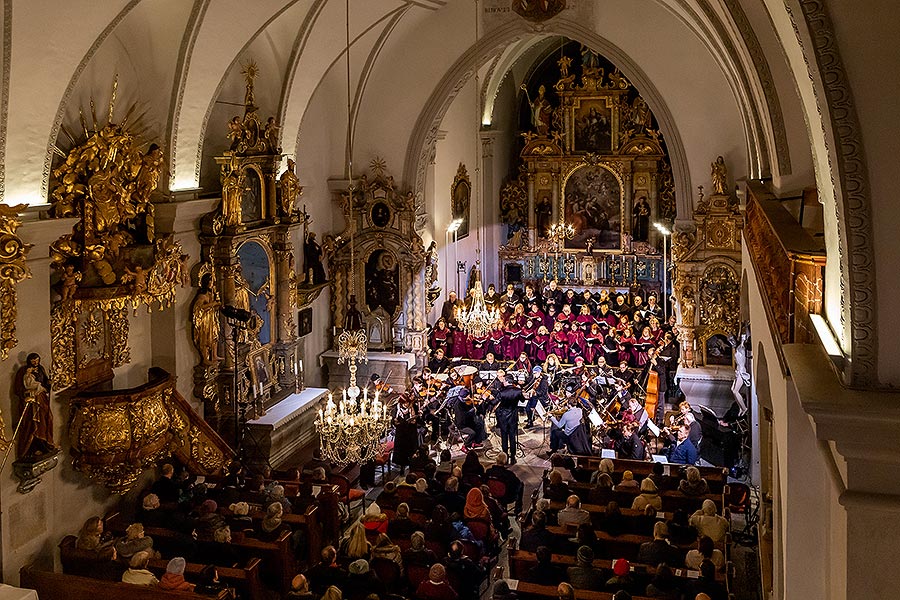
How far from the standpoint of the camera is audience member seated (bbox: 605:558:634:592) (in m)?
9.39

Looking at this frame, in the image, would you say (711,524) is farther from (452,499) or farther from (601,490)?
(452,499)

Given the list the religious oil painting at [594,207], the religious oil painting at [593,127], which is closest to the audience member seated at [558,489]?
the religious oil painting at [594,207]

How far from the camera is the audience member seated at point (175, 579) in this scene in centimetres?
955

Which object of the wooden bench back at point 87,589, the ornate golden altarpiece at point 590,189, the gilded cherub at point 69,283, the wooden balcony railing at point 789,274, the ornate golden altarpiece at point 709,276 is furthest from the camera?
the ornate golden altarpiece at point 590,189

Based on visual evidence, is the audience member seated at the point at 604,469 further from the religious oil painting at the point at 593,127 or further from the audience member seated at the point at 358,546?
the religious oil painting at the point at 593,127

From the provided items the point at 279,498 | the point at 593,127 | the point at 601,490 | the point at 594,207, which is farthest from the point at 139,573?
the point at 593,127

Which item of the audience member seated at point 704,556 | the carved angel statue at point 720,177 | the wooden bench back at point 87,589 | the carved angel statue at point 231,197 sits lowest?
the wooden bench back at point 87,589

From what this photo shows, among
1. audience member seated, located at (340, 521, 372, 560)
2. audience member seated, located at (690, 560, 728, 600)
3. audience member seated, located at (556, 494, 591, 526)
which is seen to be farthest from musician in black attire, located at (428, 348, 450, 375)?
audience member seated, located at (690, 560, 728, 600)

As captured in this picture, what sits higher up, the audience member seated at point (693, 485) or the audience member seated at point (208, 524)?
the audience member seated at point (693, 485)

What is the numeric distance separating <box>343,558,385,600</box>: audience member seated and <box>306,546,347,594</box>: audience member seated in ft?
0.53

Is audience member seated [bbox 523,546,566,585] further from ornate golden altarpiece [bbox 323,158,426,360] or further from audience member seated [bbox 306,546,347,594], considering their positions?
ornate golden altarpiece [bbox 323,158,426,360]

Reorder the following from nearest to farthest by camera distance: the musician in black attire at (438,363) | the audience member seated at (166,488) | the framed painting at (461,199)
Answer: the audience member seated at (166,488)
the musician in black attire at (438,363)
the framed painting at (461,199)

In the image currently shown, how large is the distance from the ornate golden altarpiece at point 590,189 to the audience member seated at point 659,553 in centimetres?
1556

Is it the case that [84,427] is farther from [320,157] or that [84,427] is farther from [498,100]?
[498,100]
